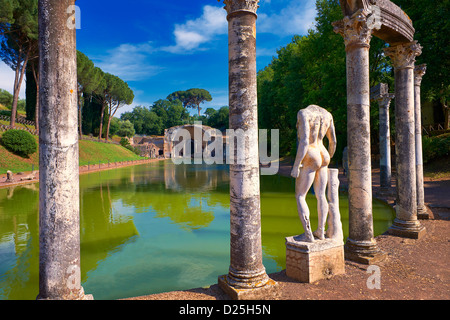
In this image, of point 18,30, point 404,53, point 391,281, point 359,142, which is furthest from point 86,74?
point 391,281

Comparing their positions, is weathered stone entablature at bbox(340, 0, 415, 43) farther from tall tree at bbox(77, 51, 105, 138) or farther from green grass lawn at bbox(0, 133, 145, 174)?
tall tree at bbox(77, 51, 105, 138)

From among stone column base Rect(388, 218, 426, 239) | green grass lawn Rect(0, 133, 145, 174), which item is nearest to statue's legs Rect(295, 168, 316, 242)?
stone column base Rect(388, 218, 426, 239)

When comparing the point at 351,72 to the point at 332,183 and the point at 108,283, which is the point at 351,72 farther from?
the point at 108,283

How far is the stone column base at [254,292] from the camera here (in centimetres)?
370

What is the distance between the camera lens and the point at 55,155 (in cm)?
328

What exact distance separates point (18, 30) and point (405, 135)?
3279cm

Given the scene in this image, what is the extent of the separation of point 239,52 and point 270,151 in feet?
122

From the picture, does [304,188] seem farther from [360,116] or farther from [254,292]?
[360,116]

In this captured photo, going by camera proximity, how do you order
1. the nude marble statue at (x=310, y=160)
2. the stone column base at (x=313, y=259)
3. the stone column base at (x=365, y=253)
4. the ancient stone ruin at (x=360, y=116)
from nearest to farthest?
the stone column base at (x=313, y=259) → the nude marble statue at (x=310, y=160) → the stone column base at (x=365, y=253) → the ancient stone ruin at (x=360, y=116)

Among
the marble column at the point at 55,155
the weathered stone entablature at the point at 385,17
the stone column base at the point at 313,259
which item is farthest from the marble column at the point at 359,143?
the marble column at the point at 55,155

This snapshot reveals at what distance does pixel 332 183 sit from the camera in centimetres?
483

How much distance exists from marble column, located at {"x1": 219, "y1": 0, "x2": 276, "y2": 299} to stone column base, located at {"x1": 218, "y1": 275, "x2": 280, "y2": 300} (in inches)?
0.5

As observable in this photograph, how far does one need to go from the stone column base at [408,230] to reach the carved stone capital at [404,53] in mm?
3734

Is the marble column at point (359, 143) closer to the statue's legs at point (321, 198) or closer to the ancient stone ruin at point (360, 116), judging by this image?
the ancient stone ruin at point (360, 116)
